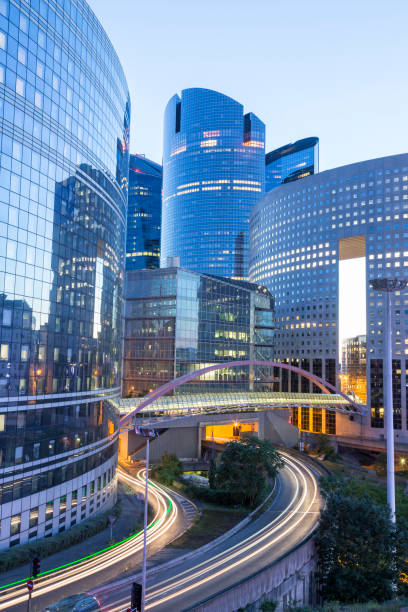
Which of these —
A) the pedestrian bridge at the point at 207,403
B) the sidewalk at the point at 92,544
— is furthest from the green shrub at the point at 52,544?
the pedestrian bridge at the point at 207,403

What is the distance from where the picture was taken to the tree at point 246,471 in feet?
162

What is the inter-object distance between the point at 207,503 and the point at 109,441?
12986mm

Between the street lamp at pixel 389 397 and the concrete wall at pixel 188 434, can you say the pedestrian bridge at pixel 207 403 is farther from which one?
the street lamp at pixel 389 397

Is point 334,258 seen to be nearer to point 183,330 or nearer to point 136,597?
point 183,330

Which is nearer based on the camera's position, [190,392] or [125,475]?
[125,475]

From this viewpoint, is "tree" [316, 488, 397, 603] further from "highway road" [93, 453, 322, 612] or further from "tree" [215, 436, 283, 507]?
"tree" [215, 436, 283, 507]

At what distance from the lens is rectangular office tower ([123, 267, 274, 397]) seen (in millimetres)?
91000

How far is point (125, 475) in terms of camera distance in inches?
2566

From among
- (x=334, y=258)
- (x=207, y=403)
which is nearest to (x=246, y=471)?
(x=207, y=403)

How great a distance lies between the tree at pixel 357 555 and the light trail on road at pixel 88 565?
565 inches

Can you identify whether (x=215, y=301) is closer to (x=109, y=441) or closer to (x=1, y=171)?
(x=109, y=441)

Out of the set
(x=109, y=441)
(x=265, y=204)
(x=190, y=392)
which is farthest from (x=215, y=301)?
(x=265, y=204)

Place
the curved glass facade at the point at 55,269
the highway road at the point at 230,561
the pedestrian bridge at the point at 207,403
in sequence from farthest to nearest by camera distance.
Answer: the pedestrian bridge at the point at 207,403 < the curved glass facade at the point at 55,269 < the highway road at the point at 230,561

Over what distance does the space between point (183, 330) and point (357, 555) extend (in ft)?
198
